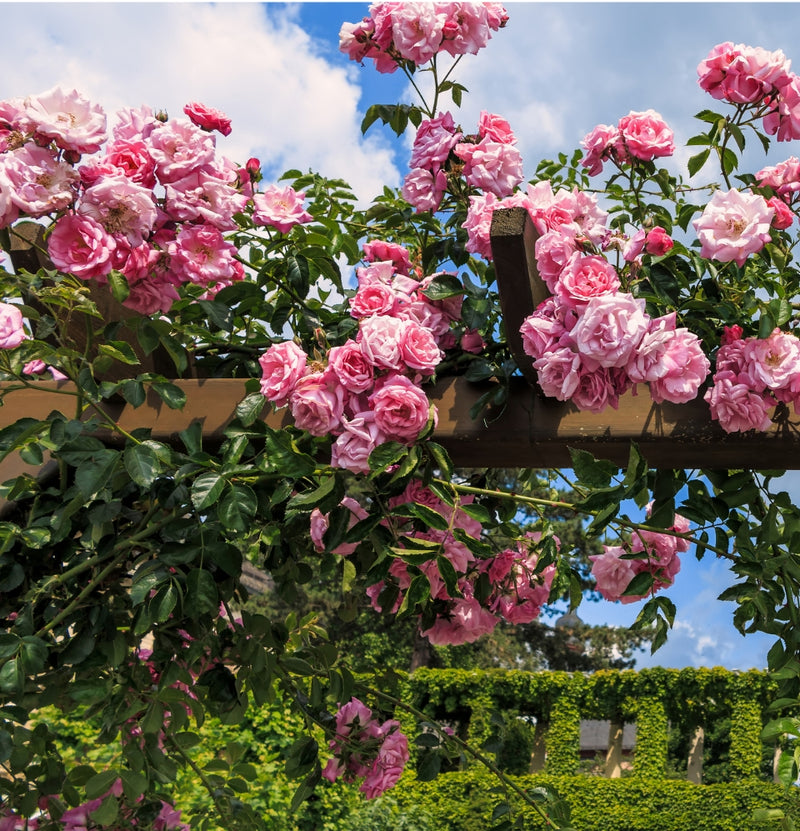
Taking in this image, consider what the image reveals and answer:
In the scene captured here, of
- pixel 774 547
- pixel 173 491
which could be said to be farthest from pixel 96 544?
pixel 774 547

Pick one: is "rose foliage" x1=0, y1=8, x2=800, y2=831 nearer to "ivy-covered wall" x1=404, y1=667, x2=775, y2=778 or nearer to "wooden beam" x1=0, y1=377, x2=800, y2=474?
"wooden beam" x1=0, y1=377, x2=800, y2=474

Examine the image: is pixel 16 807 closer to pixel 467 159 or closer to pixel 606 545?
pixel 606 545

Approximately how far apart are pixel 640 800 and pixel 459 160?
14115 mm

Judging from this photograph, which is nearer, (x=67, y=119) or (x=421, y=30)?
(x=67, y=119)

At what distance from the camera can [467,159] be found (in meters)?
1.80

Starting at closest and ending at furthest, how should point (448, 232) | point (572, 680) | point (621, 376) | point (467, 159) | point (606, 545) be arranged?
point (621, 376)
point (467, 159)
point (448, 232)
point (606, 545)
point (572, 680)

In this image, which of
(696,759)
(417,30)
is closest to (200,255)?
(417,30)

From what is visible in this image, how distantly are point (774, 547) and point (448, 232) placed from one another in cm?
95

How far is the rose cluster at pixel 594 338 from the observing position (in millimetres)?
1462

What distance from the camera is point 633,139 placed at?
6.01 feet

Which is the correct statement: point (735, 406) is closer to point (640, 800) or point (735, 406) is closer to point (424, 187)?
point (424, 187)

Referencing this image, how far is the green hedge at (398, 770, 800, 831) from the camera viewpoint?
13.4 m

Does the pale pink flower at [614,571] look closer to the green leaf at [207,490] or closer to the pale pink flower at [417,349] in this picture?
the pale pink flower at [417,349]

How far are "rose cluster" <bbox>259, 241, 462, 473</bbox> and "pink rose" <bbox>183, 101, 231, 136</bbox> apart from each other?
51 centimetres
